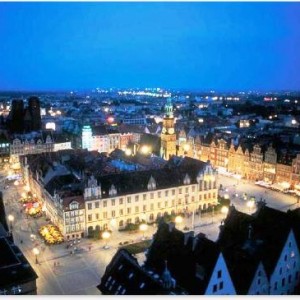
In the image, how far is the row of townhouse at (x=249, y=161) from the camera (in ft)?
183

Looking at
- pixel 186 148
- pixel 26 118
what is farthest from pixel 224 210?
pixel 26 118

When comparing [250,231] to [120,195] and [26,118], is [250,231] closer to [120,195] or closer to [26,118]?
[120,195]

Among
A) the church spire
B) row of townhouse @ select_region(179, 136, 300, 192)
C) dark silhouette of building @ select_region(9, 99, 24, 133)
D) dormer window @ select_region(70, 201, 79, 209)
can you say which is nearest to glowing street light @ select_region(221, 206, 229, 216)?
row of townhouse @ select_region(179, 136, 300, 192)

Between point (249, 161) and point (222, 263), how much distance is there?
41155mm

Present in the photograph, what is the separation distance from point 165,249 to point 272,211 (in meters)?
9.30

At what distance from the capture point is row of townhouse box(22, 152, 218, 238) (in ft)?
129

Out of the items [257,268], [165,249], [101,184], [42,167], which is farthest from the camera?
[42,167]

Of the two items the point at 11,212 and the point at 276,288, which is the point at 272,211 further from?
the point at 11,212

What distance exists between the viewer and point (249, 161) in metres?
62.4

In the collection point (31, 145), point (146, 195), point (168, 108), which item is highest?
point (168, 108)

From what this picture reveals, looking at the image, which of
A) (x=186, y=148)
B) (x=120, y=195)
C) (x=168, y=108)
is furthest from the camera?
(x=186, y=148)

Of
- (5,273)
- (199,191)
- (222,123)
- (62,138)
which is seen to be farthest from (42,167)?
(222,123)

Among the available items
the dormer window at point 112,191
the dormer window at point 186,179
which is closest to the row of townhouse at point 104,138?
the dormer window at point 186,179

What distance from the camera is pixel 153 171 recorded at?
45250mm
